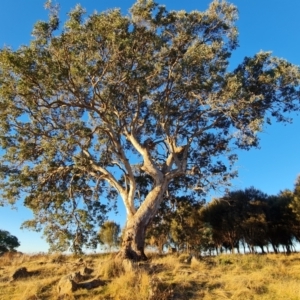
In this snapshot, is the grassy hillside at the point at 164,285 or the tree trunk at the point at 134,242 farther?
the tree trunk at the point at 134,242

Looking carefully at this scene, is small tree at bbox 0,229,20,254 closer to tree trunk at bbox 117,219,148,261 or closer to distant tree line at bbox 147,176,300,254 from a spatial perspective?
distant tree line at bbox 147,176,300,254

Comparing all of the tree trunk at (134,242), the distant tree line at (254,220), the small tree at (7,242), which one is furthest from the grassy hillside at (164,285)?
the small tree at (7,242)

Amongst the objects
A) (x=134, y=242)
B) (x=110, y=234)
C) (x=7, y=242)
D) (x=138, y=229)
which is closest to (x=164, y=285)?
(x=134, y=242)

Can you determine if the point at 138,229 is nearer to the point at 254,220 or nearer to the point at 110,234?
the point at 110,234

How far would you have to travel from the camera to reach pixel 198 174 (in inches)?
717

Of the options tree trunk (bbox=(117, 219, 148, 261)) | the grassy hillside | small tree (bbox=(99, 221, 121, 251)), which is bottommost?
the grassy hillside

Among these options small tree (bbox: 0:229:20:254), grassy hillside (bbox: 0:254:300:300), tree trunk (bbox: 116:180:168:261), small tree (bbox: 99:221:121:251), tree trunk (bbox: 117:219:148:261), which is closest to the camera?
grassy hillside (bbox: 0:254:300:300)

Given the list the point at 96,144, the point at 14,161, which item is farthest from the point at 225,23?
→ the point at 14,161

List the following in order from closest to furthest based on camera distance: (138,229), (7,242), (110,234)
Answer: (138,229), (110,234), (7,242)

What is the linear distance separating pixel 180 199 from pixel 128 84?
341 inches

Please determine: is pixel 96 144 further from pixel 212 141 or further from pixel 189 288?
pixel 189 288

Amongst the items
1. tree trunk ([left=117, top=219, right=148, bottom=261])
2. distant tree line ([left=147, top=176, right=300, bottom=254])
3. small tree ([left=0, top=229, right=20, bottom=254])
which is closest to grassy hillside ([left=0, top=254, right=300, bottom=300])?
tree trunk ([left=117, top=219, right=148, bottom=261])

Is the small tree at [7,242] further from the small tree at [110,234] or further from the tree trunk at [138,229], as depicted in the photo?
→ the tree trunk at [138,229]

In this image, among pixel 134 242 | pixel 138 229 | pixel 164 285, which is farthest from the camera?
pixel 138 229
